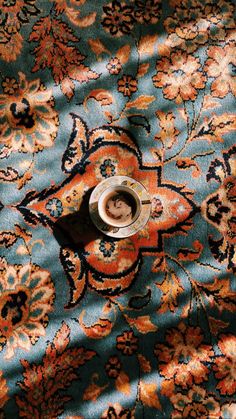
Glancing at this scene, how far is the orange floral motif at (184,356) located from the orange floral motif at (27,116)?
0.62 meters

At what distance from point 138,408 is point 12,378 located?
330mm

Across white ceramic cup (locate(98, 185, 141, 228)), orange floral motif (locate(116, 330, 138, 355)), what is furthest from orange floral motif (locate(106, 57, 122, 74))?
orange floral motif (locate(116, 330, 138, 355))

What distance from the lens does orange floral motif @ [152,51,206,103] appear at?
4.88 ft

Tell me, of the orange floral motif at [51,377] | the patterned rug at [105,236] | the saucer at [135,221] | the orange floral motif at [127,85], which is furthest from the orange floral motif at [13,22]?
the orange floral motif at [51,377]

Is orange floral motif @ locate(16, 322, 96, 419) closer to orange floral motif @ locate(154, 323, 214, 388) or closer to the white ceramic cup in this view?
orange floral motif @ locate(154, 323, 214, 388)

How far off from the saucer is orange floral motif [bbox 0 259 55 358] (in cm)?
20

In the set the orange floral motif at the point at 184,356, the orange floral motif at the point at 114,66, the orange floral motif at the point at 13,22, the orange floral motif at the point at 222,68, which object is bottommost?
the orange floral motif at the point at 184,356

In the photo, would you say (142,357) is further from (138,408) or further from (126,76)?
(126,76)

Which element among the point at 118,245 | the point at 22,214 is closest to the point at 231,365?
the point at 118,245

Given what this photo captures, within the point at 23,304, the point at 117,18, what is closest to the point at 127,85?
the point at 117,18

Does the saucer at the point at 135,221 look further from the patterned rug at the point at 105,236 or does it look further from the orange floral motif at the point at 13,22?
the orange floral motif at the point at 13,22

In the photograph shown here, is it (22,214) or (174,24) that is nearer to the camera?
(22,214)

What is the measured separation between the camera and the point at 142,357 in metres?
1.36

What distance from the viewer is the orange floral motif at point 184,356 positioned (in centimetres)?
135
